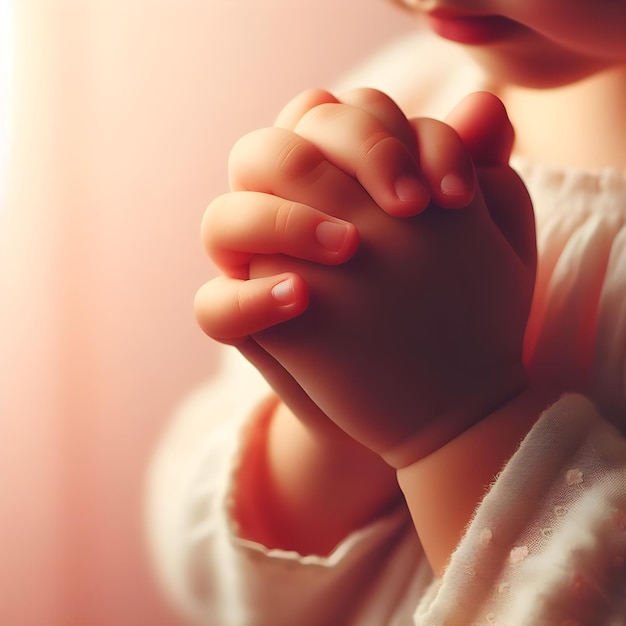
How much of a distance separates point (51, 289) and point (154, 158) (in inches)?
4.0

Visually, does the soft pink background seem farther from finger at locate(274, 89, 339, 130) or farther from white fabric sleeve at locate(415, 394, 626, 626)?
white fabric sleeve at locate(415, 394, 626, 626)

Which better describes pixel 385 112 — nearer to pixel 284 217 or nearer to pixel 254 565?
pixel 284 217

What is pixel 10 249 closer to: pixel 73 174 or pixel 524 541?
pixel 73 174

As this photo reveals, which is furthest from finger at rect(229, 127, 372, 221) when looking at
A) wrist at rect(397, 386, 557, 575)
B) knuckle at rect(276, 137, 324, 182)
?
wrist at rect(397, 386, 557, 575)

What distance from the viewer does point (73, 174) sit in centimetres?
47

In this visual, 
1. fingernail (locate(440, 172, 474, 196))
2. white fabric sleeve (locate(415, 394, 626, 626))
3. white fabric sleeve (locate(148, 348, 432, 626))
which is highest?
fingernail (locate(440, 172, 474, 196))

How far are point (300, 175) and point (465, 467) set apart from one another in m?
0.13

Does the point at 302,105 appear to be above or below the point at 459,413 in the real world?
above

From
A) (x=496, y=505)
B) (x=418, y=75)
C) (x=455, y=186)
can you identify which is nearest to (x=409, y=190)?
(x=455, y=186)

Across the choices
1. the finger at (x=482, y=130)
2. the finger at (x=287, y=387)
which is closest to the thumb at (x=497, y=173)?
the finger at (x=482, y=130)

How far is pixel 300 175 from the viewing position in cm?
29

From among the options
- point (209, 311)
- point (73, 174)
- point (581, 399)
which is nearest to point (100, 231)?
point (73, 174)

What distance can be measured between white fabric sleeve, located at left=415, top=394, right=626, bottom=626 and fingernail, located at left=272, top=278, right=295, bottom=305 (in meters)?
0.10

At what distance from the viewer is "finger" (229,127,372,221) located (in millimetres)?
283
